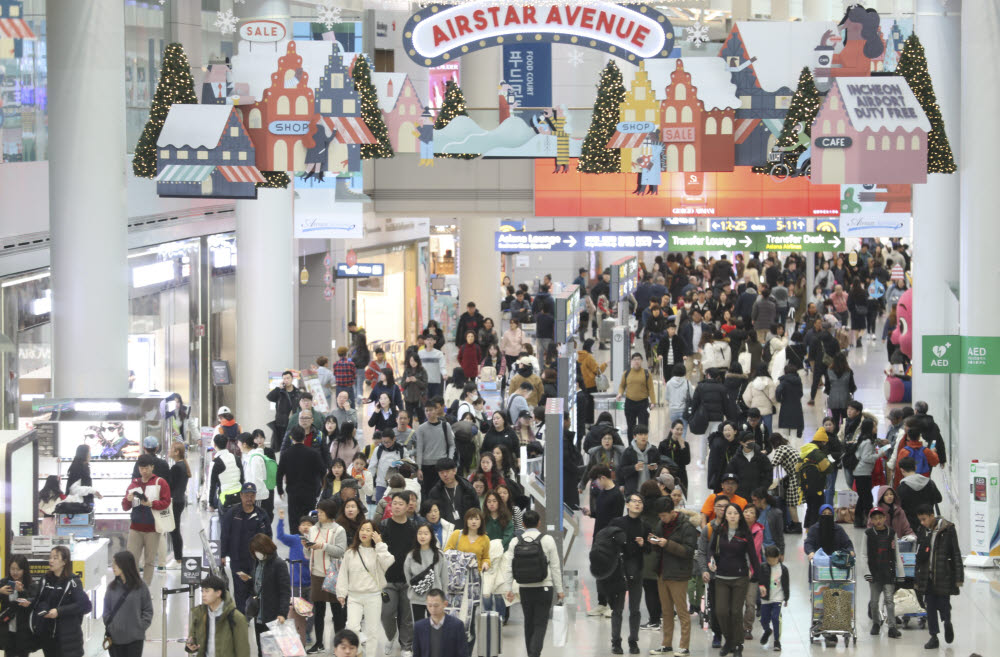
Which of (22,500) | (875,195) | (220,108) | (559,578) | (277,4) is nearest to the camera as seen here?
(559,578)

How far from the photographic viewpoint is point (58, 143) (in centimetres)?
1587

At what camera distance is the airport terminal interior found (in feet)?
38.4

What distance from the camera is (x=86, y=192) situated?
52.3 ft

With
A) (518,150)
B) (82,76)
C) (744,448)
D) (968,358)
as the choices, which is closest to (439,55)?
(518,150)

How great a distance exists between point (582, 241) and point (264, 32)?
1283 centimetres

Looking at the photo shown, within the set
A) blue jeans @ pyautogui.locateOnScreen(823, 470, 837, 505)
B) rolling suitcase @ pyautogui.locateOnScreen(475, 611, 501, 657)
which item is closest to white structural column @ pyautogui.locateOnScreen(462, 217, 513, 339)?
blue jeans @ pyautogui.locateOnScreen(823, 470, 837, 505)

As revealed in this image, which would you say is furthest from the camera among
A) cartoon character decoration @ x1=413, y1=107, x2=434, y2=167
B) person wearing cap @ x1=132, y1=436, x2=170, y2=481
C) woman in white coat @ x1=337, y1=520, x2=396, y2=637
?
cartoon character decoration @ x1=413, y1=107, x2=434, y2=167

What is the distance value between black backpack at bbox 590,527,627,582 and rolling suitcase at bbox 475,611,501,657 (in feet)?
3.70

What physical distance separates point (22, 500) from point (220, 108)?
4744mm

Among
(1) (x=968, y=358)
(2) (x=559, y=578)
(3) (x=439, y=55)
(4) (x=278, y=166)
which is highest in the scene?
(3) (x=439, y=55)

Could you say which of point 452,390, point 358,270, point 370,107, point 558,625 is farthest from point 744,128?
point 358,270

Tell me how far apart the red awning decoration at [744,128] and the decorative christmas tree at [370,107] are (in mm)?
3656

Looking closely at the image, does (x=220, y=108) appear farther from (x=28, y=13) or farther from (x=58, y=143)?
(x=28, y=13)

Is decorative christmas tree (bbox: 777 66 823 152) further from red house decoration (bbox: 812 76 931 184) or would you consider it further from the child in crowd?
the child in crowd
